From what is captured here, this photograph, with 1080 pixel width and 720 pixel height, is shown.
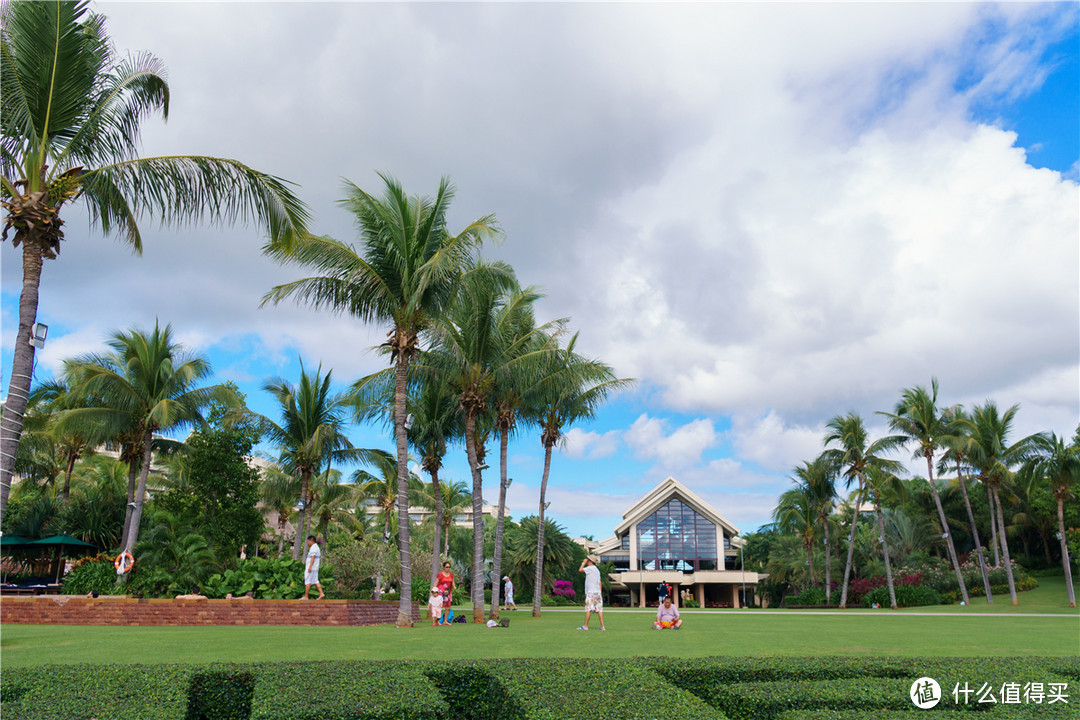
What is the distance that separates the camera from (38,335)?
903cm

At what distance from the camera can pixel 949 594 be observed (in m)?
39.6

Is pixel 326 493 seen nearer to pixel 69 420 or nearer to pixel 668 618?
pixel 69 420

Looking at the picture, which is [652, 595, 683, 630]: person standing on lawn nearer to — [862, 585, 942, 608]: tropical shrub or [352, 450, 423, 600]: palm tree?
[352, 450, 423, 600]: palm tree

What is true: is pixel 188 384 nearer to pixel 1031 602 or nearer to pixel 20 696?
pixel 20 696

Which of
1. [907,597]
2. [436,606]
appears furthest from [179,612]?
[907,597]

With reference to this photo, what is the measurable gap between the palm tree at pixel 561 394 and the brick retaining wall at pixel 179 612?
8.85 m

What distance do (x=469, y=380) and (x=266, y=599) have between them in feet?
25.1

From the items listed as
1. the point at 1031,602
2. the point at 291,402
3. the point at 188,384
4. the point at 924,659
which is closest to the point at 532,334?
the point at 291,402

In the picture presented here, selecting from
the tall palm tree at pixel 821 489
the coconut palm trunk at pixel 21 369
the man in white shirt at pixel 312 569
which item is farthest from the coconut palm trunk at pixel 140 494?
the tall palm tree at pixel 821 489

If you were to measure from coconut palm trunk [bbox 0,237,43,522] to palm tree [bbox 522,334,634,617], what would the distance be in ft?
44.3

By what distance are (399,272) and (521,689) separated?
11.7 meters

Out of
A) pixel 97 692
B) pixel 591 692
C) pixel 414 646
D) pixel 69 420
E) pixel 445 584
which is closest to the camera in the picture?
pixel 97 692

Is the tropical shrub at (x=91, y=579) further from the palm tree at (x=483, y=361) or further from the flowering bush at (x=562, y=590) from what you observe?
the flowering bush at (x=562, y=590)

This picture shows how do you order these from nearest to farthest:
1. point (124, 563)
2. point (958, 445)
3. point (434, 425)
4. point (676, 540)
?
1. point (124, 563)
2. point (434, 425)
3. point (958, 445)
4. point (676, 540)
